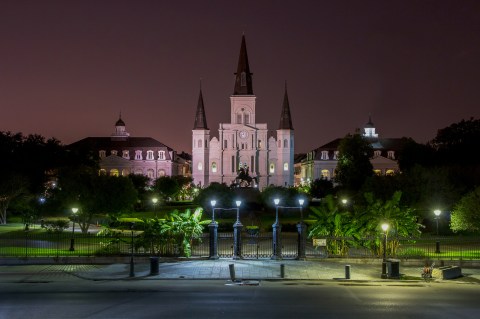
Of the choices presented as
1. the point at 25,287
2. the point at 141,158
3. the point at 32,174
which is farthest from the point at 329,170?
the point at 25,287

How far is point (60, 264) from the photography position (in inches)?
1268

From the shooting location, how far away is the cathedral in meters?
135

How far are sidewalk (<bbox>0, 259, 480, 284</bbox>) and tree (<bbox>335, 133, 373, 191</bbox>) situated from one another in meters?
63.5

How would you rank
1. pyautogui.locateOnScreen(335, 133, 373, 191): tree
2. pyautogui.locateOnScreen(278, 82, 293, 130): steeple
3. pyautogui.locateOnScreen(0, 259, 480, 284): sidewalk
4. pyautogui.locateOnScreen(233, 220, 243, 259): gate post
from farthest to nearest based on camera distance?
pyautogui.locateOnScreen(278, 82, 293, 130): steeple < pyautogui.locateOnScreen(335, 133, 373, 191): tree < pyautogui.locateOnScreen(233, 220, 243, 259): gate post < pyautogui.locateOnScreen(0, 259, 480, 284): sidewalk

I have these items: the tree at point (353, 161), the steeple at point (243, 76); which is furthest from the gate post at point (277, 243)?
the steeple at point (243, 76)

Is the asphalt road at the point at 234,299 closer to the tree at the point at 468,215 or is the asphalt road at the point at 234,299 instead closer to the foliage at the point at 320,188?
the tree at the point at 468,215

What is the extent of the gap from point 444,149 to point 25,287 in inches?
3359

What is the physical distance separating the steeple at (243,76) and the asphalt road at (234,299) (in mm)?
112494

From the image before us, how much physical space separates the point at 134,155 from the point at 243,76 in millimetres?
27579

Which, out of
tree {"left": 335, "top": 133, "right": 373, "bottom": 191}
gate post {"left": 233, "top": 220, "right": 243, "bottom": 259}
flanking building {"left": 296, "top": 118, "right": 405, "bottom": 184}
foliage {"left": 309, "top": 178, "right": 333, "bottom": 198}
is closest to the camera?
gate post {"left": 233, "top": 220, "right": 243, "bottom": 259}

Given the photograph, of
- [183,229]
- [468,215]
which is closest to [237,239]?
[183,229]

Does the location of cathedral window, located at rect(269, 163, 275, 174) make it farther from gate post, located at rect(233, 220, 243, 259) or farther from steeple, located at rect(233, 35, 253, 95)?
gate post, located at rect(233, 220, 243, 259)

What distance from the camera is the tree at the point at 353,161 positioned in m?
95.2

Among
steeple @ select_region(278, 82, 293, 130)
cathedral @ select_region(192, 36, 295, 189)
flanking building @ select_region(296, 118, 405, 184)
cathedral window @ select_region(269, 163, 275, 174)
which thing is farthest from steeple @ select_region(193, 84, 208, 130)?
flanking building @ select_region(296, 118, 405, 184)
